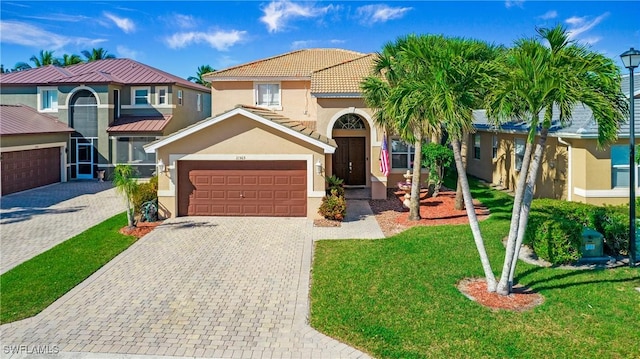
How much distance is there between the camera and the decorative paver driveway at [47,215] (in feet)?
46.6

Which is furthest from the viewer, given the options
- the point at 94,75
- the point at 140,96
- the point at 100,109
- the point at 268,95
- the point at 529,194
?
the point at 140,96

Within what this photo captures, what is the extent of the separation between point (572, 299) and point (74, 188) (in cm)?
2573

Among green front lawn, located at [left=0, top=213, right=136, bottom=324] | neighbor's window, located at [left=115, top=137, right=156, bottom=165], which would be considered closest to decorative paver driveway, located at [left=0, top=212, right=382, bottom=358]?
green front lawn, located at [left=0, top=213, right=136, bottom=324]

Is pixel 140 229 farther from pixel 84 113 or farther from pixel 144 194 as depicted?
pixel 84 113

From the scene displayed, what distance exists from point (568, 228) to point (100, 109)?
90.8ft

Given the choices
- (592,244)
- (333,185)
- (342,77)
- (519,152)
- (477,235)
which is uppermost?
(342,77)

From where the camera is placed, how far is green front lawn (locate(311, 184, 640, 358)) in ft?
24.7

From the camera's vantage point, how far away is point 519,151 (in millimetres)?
21281

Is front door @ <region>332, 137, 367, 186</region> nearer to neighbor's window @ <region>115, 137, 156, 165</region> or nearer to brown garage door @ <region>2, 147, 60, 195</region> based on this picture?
neighbor's window @ <region>115, 137, 156, 165</region>

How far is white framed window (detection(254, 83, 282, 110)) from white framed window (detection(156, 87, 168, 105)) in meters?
8.53

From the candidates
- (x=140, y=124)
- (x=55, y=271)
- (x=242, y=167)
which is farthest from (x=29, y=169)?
(x=55, y=271)

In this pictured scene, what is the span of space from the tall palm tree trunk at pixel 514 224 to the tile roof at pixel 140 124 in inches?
943

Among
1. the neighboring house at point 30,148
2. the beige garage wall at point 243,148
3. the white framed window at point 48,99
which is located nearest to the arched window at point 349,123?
the beige garage wall at point 243,148

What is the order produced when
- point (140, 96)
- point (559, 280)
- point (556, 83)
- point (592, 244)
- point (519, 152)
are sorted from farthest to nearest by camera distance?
point (140, 96), point (519, 152), point (592, 244), point (559, 280), point (556, 83)
